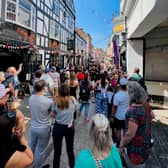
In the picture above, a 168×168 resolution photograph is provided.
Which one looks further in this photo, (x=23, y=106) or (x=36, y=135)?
(x=23, y=106)

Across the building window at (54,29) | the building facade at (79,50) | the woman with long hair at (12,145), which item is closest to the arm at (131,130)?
the woman with long hair at (12,145)

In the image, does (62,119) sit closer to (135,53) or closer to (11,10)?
(135,53)

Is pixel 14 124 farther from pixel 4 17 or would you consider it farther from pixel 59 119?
pixel 4 17

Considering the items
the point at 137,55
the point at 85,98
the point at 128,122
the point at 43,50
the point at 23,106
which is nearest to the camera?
the point at 128,122

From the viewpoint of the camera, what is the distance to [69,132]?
429 cm

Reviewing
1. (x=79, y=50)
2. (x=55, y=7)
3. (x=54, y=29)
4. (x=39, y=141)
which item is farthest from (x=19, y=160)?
(x=79, y=50)

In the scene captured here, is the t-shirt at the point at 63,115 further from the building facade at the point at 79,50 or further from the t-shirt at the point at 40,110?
the building facade at the point at 79,50

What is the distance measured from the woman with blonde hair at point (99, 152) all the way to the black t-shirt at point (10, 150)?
0.48m

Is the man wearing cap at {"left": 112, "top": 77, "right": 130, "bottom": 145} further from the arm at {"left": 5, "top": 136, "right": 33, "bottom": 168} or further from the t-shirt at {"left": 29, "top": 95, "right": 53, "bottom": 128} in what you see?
the arm at {"left": 5, "top": 136, "right": 33, "bottom": 168}

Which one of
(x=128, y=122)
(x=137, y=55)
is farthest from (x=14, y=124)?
(x=137, y=55)

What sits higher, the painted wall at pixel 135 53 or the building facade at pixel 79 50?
the building facade at pixel 79 50

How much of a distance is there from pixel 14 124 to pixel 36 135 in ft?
6.97

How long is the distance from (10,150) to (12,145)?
0.04 meters

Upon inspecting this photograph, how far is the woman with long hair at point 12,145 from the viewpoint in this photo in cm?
217
